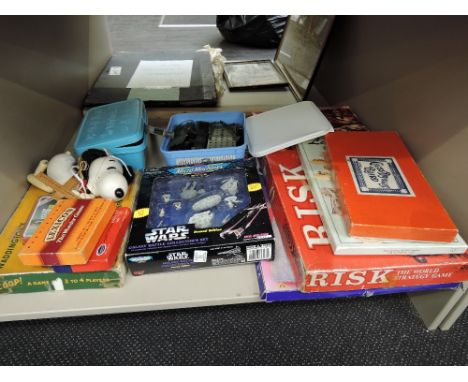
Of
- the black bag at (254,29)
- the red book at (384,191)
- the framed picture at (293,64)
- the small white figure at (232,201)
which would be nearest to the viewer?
the red book at (384,191)

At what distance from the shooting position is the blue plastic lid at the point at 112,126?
0.72 meters

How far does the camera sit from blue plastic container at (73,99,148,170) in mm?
721

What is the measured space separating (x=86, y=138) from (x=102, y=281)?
332mm

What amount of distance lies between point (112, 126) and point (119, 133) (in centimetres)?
4

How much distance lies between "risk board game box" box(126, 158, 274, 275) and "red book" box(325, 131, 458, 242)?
0.15 m

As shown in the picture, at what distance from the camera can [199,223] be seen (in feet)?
1.96

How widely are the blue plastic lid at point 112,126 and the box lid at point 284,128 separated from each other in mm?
249

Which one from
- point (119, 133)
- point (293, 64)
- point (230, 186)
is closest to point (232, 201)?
point (230, 186)

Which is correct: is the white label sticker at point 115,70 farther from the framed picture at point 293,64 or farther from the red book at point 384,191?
the red book at point 384,191

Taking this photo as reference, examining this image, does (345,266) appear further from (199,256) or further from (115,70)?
(115,70)

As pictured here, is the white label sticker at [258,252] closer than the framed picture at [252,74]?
Yes

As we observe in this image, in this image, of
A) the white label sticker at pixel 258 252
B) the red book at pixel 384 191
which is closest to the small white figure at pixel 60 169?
the white label sticker at pixel 258 252

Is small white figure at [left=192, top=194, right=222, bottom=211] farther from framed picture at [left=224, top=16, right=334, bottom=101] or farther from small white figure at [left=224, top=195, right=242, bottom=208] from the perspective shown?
framed picture at [left=224, top=16, right=334, bottom=101]

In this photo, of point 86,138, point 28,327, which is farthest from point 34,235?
point 28,327
